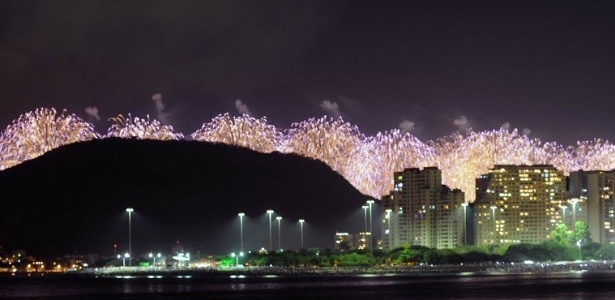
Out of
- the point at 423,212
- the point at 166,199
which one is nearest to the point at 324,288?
the point at 423,212

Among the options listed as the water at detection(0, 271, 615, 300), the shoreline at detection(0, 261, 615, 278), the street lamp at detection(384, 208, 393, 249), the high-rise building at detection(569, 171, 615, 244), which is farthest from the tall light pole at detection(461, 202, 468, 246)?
the water at detection(0, 271, 615, 300)

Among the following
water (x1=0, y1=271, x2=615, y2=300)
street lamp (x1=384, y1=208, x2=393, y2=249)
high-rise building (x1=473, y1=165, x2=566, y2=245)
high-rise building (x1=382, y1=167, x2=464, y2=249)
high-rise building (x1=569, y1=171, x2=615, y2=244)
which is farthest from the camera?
high-rise building (x1=473, y1=165, x2=566, y2=245)

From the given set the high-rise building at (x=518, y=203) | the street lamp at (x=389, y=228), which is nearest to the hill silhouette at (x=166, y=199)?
the street lamp at (x=389, y=228)

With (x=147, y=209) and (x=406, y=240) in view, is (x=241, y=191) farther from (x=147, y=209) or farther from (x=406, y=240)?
(x=406, y=240)

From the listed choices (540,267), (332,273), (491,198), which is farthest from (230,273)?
(491,198)

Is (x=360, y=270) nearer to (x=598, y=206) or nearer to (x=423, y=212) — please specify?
(x=423, y=212)

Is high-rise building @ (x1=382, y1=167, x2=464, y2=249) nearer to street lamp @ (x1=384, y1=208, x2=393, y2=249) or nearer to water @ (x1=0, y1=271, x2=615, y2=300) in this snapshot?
street lamp @ (x1=384, y1=208, x2=393, y2=249)

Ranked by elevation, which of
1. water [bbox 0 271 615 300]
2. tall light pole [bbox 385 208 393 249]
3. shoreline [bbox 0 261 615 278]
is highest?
tall light pole [bbox 385 208 393 249]
